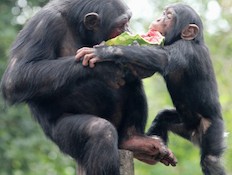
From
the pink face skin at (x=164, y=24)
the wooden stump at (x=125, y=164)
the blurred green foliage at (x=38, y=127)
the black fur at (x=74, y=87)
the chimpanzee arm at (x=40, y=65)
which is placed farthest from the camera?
the blurred green foliage at (x=38, y=127)

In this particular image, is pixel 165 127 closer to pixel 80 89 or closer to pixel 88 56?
pixel 80 89

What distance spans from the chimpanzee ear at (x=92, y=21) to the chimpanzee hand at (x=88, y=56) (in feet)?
1.68

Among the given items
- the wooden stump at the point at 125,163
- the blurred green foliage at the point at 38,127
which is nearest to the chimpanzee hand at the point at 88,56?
the wooden stump at the point at 125,163

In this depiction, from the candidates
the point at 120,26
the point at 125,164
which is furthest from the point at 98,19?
the point at 125,164

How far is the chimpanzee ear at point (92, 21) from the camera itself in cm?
698

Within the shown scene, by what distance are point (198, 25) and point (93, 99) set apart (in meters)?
1.48

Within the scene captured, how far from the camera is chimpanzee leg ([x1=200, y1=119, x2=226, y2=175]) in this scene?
7.16 metres

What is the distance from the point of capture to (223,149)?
725 centimetres

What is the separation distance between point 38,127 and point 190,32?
757 cm

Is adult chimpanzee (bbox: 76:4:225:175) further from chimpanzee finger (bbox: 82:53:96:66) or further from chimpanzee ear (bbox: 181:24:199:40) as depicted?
chimpanzee finger (bbox: 82:53:96:66)

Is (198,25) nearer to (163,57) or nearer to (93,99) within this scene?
(163,57)

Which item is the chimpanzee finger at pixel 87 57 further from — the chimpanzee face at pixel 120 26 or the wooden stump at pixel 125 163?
the wooden stump at pixel 125 163

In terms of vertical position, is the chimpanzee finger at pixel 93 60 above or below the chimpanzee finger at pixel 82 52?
below

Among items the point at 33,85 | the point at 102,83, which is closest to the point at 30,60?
the point at 33,85
